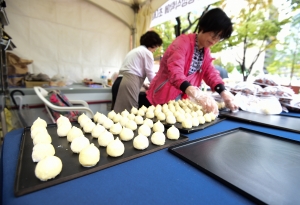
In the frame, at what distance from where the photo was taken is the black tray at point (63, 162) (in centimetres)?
36

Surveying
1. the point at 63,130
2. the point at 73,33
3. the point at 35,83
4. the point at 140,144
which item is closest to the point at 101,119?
the point at 63,130

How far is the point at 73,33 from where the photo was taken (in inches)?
105

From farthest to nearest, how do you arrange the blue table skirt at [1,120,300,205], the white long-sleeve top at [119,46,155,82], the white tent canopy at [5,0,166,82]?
1. the white tent canopy at [5,0,166,82]
2. the white long-sleeve top at [119,46,155,82]
3. the blue table skirt at [1,120,300,205]

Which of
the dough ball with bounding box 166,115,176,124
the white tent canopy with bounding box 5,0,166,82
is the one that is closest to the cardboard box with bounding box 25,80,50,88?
the white tent canopy with bounding box 5,0,166,82

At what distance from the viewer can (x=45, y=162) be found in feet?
1.29

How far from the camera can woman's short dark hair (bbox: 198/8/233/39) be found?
104 cm

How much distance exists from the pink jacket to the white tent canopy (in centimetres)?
168

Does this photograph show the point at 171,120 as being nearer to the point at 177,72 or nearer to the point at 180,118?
the point at 180,118

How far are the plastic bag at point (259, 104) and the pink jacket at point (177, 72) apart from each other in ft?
0.82

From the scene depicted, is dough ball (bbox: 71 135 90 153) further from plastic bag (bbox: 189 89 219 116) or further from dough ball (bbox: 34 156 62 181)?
plastic bag (bbox: 189 89 219 116)

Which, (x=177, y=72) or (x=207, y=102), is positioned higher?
(x=177, y=72)

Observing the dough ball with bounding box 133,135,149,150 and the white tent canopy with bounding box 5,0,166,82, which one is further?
the white tent canopy with bounding box 5,0,166,82

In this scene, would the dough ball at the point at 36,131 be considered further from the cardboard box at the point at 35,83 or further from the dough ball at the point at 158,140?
the cardboard box at the point at 35,83

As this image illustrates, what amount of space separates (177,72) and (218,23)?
1.33 ft
